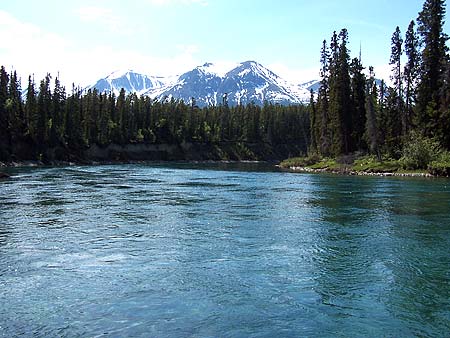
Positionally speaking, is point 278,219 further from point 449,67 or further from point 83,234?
point 449,67

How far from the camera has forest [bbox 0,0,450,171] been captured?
262ft

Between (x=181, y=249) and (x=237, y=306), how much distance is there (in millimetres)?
8023

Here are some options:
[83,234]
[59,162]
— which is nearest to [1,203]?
[83,234]

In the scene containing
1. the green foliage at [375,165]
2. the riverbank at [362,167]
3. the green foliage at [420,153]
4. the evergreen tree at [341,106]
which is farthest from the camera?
the evergreen tree at [341,106]

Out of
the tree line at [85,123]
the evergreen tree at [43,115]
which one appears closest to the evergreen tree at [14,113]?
the tree line at [85,123]

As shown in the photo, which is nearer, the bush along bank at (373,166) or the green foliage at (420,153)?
the bush along bank at (373,166)

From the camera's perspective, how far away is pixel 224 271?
60.0 feet

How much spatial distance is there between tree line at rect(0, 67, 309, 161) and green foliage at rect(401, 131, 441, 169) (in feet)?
276

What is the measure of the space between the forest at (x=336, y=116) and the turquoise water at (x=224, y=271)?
47973mm

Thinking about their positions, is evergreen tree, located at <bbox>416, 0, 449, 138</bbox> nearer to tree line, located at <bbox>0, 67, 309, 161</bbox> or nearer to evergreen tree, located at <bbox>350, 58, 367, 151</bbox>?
evergreen tree, located at <bbox>350, 58, 367, 151</bbox>

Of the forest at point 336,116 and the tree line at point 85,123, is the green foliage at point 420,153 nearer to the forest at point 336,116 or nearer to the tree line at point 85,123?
the forest at point 336,116

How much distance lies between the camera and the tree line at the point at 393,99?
79562 mm

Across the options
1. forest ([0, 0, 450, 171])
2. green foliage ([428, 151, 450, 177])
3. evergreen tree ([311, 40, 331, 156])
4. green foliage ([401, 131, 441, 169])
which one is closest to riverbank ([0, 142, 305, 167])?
forest ([0, 0, 450, 171])

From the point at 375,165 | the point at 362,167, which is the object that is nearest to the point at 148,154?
the point at 362,167
